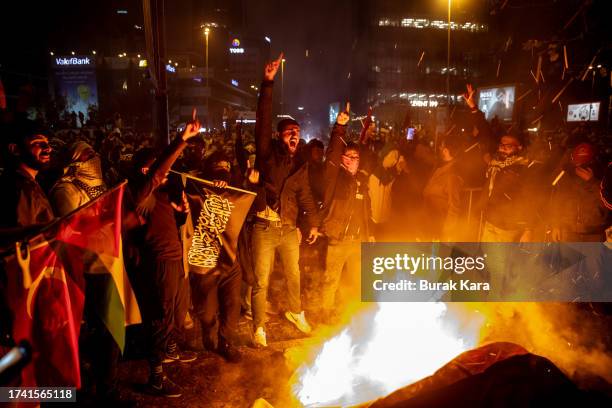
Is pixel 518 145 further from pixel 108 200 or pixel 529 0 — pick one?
pixel 529 0

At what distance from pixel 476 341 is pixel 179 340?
3.65 meters

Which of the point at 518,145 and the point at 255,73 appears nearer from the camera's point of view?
the point at 518,145

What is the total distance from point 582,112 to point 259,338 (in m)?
33.1

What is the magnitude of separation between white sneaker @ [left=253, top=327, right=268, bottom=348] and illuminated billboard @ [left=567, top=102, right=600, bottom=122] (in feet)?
102

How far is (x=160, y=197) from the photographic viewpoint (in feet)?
14.2

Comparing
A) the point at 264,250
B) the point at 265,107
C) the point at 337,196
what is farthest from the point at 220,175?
the point at 337,196

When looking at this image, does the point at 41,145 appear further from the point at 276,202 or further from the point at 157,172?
the point at 276,202

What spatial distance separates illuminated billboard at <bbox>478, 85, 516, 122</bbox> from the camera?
119 ft


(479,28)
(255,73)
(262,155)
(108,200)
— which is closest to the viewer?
(108,200)

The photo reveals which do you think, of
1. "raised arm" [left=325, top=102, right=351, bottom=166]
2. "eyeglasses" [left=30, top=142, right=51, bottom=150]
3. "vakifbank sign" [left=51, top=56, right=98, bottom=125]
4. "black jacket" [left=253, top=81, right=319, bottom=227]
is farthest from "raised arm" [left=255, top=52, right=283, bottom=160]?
"vakifbank sign" [left=51, top=56, right=98, bottom=125]

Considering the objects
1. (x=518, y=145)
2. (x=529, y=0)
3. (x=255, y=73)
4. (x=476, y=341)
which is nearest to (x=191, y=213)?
(x=476, y=341)

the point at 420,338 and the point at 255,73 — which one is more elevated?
the point at 255,73

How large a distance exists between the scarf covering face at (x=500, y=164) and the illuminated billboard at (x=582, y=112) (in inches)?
1076

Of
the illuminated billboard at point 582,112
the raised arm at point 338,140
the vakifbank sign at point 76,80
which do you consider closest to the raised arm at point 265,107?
the raised arm at point 338,140
